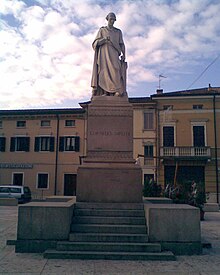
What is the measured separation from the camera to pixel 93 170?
26.9ft

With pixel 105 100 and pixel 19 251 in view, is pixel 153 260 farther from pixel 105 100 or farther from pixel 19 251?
pixel 105 100

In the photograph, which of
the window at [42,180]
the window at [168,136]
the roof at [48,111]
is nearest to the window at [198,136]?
the window at [168,136]

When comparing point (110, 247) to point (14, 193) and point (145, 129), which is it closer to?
point (14, 193)

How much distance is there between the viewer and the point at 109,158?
870 centimetres

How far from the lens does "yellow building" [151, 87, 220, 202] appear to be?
30.5m

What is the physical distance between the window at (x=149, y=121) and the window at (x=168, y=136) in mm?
1372

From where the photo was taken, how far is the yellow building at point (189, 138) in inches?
1199

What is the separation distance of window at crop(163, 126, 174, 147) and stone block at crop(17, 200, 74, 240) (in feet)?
84.7

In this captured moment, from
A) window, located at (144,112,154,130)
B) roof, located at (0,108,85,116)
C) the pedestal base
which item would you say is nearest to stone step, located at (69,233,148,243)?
the pedestal base

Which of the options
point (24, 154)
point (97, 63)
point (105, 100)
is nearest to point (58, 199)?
point (105, 100)

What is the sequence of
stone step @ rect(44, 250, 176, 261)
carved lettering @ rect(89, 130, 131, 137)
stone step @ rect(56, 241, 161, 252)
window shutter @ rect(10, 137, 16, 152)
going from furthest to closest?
window shutter @ rect(10, 137, 16, 152)
carved lettering @ rect(89, 130, 131, 137)
stone step @ rect(56, 241, 161, 252)
stone step @ rect(44, 250, 176, 261)

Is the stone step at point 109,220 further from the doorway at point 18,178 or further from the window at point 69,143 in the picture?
the doorway at point 18,178

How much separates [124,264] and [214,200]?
2641 centimetres

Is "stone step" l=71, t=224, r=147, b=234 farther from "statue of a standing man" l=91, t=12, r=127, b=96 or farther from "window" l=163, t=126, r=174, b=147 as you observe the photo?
"window" l=163, t=126, r=174, b=147
